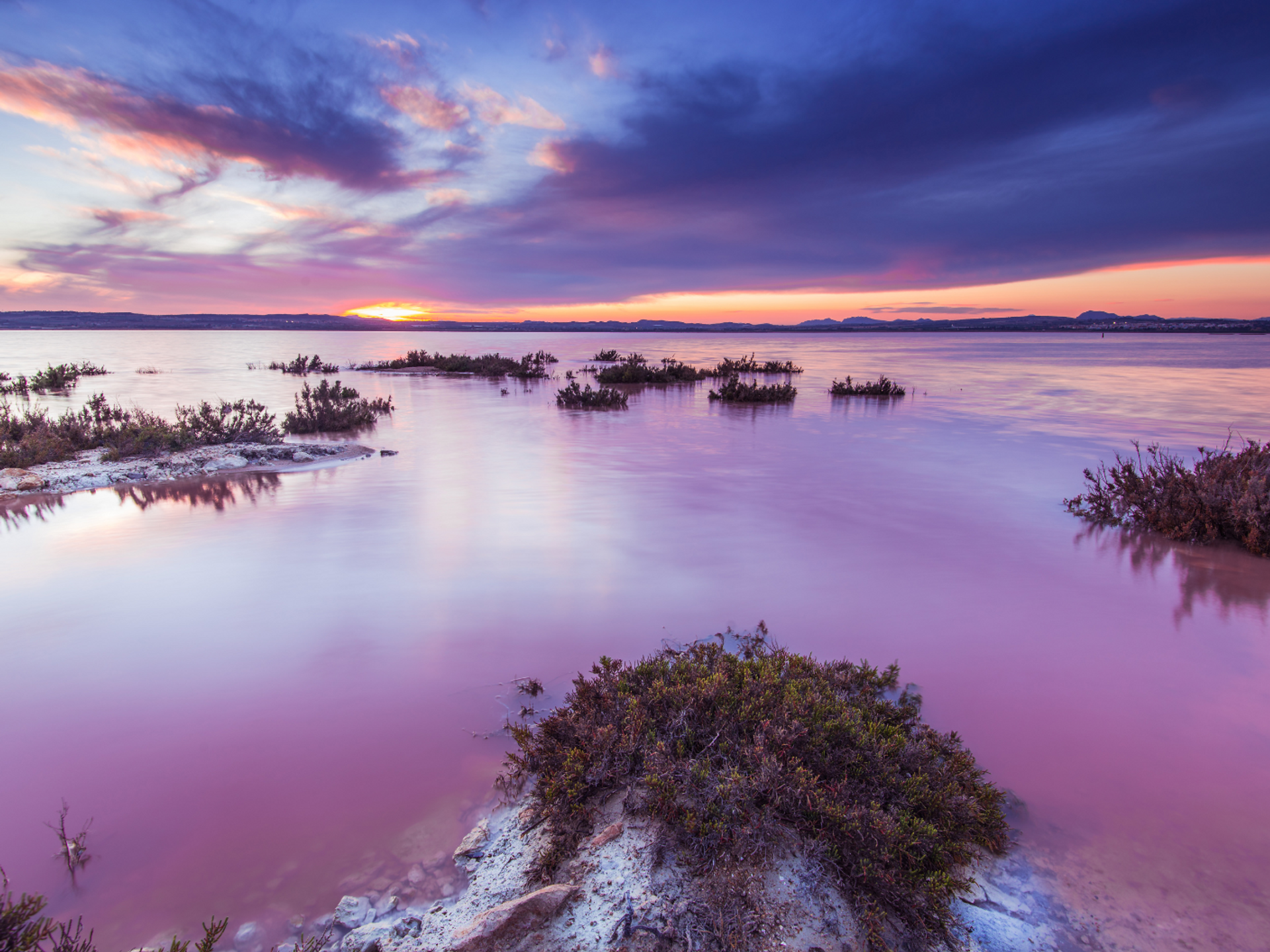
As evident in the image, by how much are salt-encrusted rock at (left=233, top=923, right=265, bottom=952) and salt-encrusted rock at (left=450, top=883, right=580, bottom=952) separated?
0.80 m

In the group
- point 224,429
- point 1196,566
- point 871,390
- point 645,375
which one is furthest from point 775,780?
point 645,375

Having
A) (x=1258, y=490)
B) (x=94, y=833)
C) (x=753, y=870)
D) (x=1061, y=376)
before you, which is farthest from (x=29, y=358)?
(x=1061, y=376)

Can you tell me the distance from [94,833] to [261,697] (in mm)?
1038

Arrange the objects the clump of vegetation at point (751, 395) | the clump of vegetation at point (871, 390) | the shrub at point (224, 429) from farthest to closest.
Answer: the clump of vegetation at point (871, 390) → the clump of vegetation at point (751, 395) → the shrub at point (224, 429)

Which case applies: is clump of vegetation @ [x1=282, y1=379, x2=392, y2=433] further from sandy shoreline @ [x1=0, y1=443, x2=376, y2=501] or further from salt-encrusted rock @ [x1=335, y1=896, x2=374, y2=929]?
salt-encrusted rock @ [x1=335, y1=896, x2=374, y2=929]

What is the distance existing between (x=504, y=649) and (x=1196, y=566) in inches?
259

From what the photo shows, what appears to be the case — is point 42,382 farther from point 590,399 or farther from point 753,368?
point 753,368

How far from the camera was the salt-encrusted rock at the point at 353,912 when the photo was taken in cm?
222

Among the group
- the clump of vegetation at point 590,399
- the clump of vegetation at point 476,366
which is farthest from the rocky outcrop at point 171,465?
the clump of vegetation at point 476,366

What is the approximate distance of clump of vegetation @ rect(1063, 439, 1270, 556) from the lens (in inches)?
228

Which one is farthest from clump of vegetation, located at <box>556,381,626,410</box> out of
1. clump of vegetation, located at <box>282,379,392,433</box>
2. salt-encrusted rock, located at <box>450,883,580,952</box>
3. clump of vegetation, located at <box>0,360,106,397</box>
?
clump of vegetation, located at <box>0,360,106,397</box>

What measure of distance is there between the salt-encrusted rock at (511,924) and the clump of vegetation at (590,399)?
51.3ft

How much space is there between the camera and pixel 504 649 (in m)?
4.26

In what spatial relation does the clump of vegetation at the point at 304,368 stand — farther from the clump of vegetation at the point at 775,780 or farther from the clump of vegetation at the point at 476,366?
the clump of vegetation at the point at 775,780
